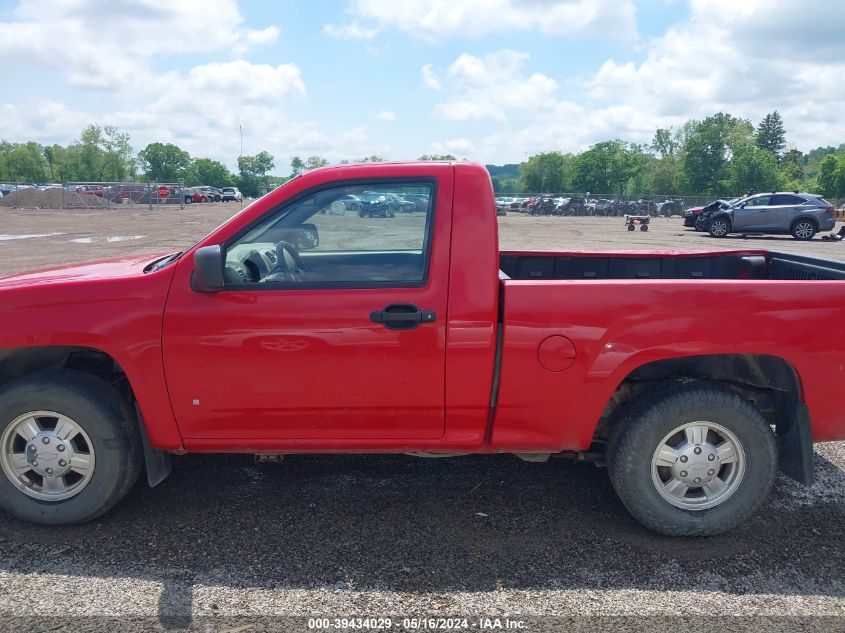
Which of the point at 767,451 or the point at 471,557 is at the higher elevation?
the point at 767,451

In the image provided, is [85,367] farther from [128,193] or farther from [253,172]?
[253,172]

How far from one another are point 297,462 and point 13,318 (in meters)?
1.91

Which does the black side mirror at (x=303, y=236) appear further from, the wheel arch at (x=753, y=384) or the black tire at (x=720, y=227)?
the black tire at (x=720, y=227)

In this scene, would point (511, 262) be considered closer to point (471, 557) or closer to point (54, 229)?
point (471, 557)

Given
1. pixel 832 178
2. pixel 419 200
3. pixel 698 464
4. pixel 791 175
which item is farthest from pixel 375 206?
pixel 791 175

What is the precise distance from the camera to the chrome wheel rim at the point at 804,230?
82.2ft

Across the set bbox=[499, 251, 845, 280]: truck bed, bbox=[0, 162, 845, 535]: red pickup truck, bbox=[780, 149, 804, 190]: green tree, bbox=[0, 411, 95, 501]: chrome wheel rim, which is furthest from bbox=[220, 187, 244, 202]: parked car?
bbox=[0, 162, 845, 535]: red pickup truck

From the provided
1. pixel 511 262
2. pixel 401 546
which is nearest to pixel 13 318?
pixel 401 546

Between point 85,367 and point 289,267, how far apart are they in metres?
1.39

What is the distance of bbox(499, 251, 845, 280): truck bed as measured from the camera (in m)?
4.73

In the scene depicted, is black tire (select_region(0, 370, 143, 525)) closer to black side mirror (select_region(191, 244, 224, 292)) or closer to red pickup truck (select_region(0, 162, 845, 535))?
red pickup truck (select_region(0, 162, 845, 535))

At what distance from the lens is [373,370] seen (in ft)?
11.0

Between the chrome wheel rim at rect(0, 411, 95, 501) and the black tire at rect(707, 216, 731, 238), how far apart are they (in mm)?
26767

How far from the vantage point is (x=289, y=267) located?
3.53m
